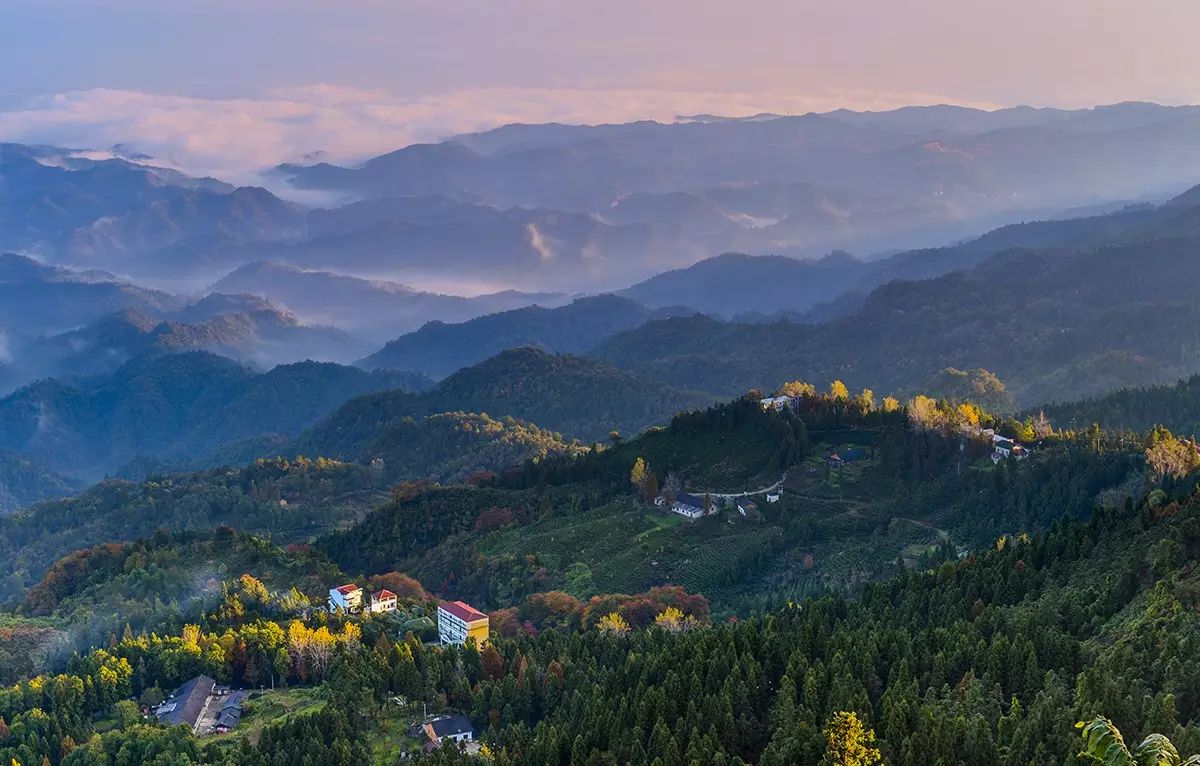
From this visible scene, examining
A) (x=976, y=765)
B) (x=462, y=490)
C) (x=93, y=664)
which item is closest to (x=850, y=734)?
(x=976, y=765)

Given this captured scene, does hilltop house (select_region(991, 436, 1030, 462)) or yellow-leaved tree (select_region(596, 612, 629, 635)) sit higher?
hilltop house (select_region(991, 436, 1030, 462))

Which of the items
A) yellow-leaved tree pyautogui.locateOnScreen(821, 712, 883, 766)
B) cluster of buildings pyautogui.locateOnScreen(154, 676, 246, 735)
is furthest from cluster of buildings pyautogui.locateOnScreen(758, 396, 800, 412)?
yellow-leaved tree pyautogui.locateOnScreen(821, 712, 883, 766)

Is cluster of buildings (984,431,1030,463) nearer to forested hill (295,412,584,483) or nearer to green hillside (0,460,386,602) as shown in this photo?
forested hill (295,412,584,483)

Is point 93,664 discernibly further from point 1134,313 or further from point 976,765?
point 1134,313

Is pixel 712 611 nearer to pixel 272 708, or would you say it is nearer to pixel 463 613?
pixel 463 613

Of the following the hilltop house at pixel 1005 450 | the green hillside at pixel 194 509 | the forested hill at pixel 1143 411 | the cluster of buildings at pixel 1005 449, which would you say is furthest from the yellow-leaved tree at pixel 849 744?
the green hillside at pixel 194 509

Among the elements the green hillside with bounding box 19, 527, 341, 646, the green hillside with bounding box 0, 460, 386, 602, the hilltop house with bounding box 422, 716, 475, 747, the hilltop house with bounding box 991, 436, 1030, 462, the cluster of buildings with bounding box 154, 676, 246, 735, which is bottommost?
the green hillside with bounding box 0, 460, 386, 602
